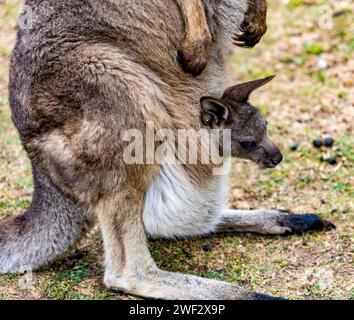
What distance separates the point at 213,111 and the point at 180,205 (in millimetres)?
600

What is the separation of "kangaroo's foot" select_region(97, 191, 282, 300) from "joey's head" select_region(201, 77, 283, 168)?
814mm

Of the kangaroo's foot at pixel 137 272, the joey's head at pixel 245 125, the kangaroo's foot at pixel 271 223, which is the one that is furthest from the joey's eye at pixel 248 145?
the kangaroo's foot at pixel 137 272

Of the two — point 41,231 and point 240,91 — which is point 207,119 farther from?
point 41,231

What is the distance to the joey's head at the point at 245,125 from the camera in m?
4.25

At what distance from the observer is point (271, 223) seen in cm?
454

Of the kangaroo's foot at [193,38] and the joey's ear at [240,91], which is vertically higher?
the kangaroo's foot at [193,38]

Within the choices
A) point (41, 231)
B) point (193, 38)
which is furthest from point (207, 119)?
point (41, 231)

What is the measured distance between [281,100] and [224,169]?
2.16 meters

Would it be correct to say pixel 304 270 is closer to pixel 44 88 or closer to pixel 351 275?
pixel 351 275

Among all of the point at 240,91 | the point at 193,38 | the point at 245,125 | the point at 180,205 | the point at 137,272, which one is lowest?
the point at 137,272

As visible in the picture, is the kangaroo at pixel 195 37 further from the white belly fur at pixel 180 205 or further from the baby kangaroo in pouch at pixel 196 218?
the white belly fur at pixel 180 205

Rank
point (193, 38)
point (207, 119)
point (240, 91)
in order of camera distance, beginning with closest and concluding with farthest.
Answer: point (193, 38) → point (207, 119) → point (240, 91)
